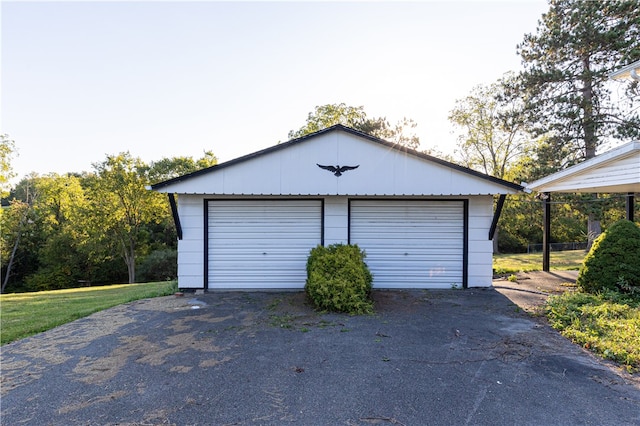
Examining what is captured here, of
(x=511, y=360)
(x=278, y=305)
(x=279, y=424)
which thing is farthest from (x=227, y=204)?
(x=511, y=360)

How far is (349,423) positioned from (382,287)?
17.5 ft

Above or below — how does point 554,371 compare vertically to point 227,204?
below

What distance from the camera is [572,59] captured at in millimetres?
15156

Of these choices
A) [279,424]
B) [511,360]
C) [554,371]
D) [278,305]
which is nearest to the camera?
[279,424]

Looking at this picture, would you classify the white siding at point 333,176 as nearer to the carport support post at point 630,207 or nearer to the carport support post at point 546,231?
the carport support post at point 546,231

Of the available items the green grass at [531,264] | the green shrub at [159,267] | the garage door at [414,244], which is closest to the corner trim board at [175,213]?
the garage door at [414,244]

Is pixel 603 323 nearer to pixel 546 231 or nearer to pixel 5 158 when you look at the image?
pixel 546 231

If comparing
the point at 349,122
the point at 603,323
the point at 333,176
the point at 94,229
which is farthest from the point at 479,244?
the point at 94,229

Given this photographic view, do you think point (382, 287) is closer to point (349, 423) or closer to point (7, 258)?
point (349, 423)

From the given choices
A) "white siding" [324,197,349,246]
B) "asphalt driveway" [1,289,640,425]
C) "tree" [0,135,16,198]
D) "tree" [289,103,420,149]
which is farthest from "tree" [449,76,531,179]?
"tree" [0,135,16,198]

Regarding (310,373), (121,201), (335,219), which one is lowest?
(310,373)

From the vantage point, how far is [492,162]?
1024 inches

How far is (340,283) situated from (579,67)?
17.4m

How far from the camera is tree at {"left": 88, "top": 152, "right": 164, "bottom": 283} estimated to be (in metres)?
19.7
